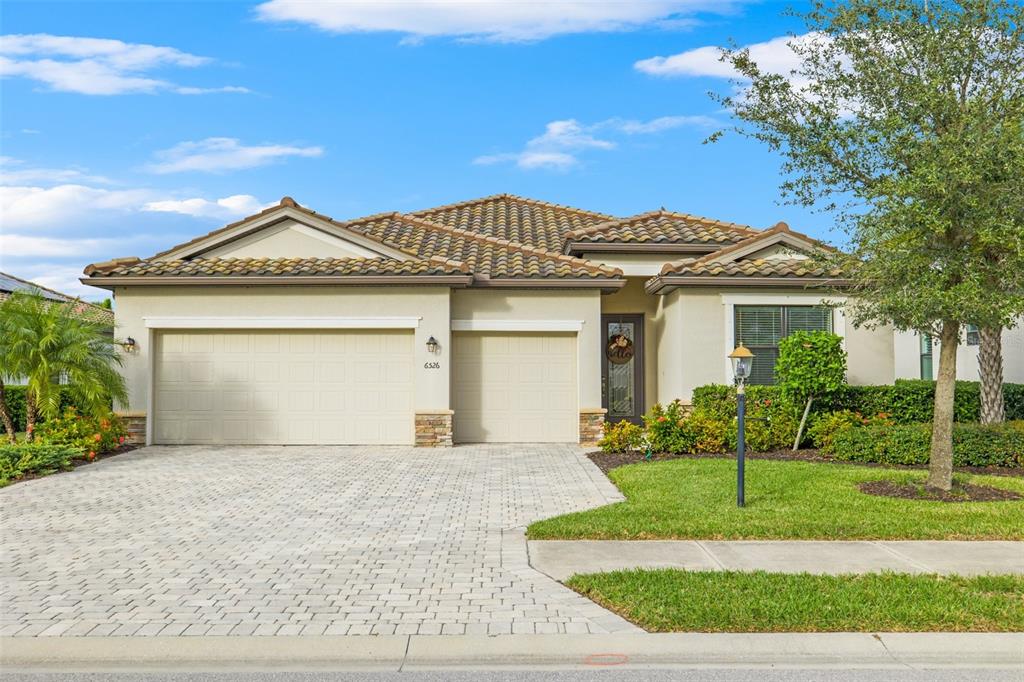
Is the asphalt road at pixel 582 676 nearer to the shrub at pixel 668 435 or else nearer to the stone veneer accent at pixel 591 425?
the shrub at pixel 668 435

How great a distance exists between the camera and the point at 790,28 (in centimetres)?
1128

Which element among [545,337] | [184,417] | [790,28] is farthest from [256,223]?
[790,28]

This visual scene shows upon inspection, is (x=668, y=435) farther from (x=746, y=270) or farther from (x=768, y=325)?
(x=746, y=270)

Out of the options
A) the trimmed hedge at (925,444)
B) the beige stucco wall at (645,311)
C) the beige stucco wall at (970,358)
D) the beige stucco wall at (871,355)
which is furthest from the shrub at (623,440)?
the beige stucco wall at (970,358)

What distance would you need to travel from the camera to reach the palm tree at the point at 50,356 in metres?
14.1

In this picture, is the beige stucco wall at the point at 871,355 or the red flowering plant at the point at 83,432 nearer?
the red flowering plant at the point at 83,432

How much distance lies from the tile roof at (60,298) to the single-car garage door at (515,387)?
667 centimetres

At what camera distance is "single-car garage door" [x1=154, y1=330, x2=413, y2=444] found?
16438 millimetres

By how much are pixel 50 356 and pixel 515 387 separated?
8314 millimetres

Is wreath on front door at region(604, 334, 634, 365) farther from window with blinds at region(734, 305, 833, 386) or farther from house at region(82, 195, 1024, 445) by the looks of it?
window with blinds at region(734, 305, 833, 386)

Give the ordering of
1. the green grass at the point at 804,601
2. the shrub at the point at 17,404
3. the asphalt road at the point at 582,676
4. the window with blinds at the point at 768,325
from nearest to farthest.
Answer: the asphalt road at the point at 582,676 → the green grass at the point at 804,601 → the window with blinds at the point at 768,325 → the shrub at the point at 17,404

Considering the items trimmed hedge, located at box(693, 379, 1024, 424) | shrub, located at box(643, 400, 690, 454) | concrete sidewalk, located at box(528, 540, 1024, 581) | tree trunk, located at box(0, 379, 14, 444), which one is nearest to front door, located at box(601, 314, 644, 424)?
trimmed hedge, located at box(693, 379, 1024, 424)

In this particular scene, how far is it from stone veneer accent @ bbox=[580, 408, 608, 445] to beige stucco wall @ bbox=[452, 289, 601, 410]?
129mm

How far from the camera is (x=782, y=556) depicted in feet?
24.9
